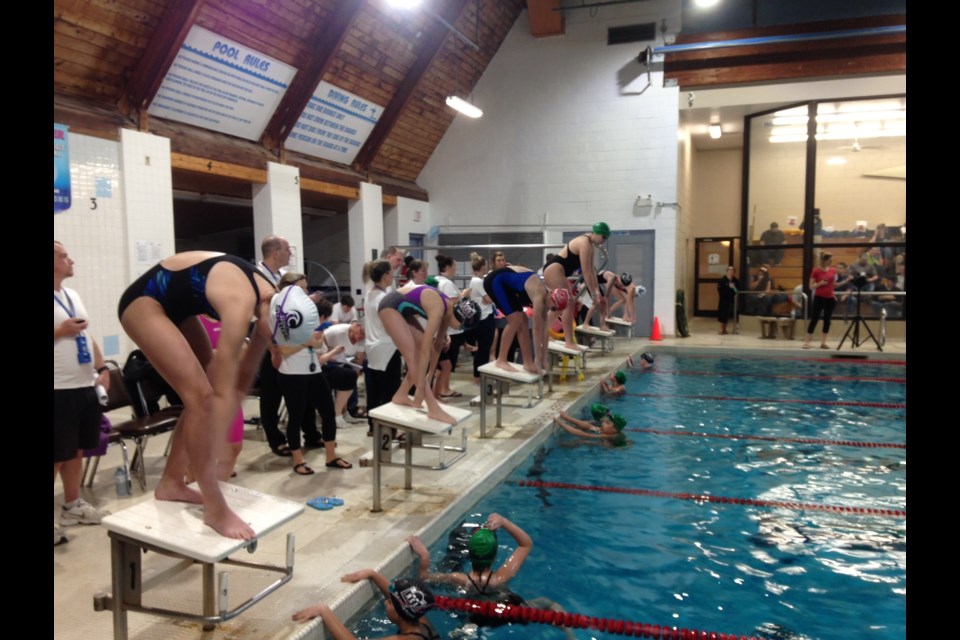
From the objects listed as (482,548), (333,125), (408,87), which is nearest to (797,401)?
(482,548)

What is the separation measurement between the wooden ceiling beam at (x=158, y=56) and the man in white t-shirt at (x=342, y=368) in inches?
158

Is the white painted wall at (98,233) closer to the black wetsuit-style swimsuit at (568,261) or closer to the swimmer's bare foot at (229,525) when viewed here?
the black wetsuit-style swimsuit at (568,261)

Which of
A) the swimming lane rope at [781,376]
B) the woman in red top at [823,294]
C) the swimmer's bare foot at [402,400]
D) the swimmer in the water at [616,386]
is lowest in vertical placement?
the swimming lane rope at [781,376]

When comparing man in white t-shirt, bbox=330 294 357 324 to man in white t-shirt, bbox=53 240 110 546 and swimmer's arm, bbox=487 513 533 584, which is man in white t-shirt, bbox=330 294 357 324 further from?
swimmer's arm, bbox=487 513 533 584

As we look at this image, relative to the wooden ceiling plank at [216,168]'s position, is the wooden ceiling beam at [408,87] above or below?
above

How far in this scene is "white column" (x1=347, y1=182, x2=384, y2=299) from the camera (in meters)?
12.5

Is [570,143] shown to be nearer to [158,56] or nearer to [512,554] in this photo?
[158,56]

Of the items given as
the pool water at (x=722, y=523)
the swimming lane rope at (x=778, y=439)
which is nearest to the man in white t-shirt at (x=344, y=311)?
the pool water at (x=722, y=523)

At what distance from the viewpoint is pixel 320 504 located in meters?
4.11

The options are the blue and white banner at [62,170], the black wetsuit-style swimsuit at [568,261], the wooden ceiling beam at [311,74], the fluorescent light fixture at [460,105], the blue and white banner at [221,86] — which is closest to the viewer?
the blue and white banner at [62,170]

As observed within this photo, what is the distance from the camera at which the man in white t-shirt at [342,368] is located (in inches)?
219

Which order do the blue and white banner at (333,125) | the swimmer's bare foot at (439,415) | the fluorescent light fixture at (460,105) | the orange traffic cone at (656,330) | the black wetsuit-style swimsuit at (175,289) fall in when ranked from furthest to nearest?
the orange traffic cone at (656,330) → the fluorescent light fixture at (460,105) → the blue and white banner at (333,125) → the swimmer's bare foot at (439,415) → the black wetsuit-style swimsuit at (175,289)

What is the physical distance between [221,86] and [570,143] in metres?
7.72
